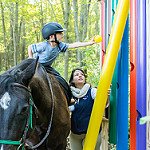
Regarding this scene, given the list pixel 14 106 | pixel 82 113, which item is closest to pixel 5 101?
pixel 14 106

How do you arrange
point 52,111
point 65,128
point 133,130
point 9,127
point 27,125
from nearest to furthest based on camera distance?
1. point 9,127
2. point 27,125
3. point 133,130
4. point 52,111
5. point 65,128

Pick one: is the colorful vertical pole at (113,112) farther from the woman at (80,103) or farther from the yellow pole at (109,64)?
the yellow pole at (109,64)

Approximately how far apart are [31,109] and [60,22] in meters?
17.4

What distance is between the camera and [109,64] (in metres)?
3.82

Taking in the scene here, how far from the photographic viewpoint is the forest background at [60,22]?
1284cm

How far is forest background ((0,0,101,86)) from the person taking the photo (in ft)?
42.1

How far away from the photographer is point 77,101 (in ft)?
16.6

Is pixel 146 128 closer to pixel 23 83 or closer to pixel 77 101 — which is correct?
pixel 23 83

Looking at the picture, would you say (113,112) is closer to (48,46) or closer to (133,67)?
(133,67)

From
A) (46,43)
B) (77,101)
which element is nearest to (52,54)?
(46,43)

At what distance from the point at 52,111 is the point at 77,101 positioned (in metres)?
0.96

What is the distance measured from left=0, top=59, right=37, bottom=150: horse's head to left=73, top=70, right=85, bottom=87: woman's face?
1.81 metres

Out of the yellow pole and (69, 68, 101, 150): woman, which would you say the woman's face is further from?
the yellow pole

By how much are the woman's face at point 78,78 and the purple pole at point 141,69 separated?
5.72 ft
